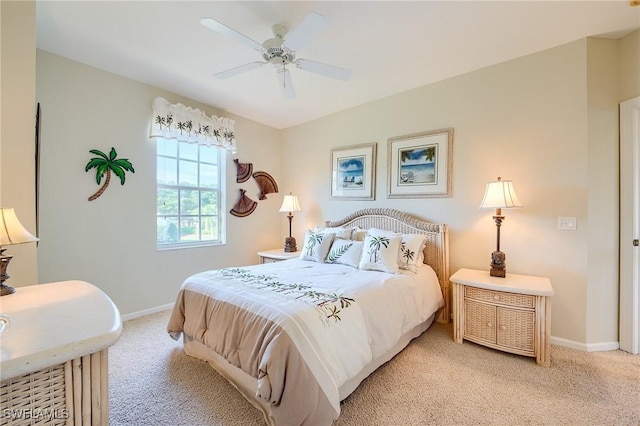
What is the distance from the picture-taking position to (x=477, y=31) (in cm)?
235

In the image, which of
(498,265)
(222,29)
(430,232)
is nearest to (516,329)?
(498,265)

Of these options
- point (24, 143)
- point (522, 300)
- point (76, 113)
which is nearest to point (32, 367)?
point (24, 143)

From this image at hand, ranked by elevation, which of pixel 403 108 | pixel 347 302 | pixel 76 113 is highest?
pixel 403 108

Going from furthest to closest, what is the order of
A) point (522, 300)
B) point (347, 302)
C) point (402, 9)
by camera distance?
point (522, 300) → point (402, 9) → point (347, 302)

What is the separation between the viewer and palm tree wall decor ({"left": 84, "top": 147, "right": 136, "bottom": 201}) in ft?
9.63

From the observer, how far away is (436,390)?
193cm

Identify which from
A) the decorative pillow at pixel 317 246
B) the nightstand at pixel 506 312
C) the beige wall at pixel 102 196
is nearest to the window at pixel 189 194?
the beige wall at pixel 102 196

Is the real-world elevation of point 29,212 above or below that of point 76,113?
below

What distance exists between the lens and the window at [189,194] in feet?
11.7

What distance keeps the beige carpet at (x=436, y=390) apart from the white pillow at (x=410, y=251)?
77 cm

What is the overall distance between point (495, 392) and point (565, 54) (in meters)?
2.92

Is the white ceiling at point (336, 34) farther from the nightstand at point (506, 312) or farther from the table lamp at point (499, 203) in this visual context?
the nightstand at point (506, 312)

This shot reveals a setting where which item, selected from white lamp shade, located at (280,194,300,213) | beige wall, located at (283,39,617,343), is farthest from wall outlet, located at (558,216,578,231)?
white lamp shade, located at (280,194,300,213)

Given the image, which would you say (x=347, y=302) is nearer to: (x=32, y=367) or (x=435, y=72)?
(x=32, y=367)
